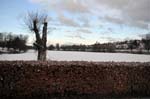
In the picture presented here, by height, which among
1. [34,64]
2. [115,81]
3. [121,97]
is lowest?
[121,97]

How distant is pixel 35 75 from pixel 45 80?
22.2 inches

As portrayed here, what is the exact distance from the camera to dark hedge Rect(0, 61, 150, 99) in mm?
11578

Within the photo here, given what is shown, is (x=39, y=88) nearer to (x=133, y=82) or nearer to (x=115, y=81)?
(x=115, y=81)

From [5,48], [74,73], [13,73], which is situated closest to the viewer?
[13,73]

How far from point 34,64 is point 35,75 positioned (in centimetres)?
55

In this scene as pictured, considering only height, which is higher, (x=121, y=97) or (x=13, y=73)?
(x=13, y=73)

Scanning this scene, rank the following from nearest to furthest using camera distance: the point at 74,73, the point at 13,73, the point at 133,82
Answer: the point at 13,73
the point at 74,73
the point at 133,82

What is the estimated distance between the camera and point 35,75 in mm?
11914

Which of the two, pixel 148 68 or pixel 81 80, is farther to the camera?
pixel 148 68

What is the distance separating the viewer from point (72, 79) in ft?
40.9

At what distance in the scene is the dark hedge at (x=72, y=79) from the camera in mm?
11578

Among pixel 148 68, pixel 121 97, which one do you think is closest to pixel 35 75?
pixel 121 97

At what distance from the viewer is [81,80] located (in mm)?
12672

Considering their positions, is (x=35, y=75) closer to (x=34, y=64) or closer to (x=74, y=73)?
(x=34, y=64)
